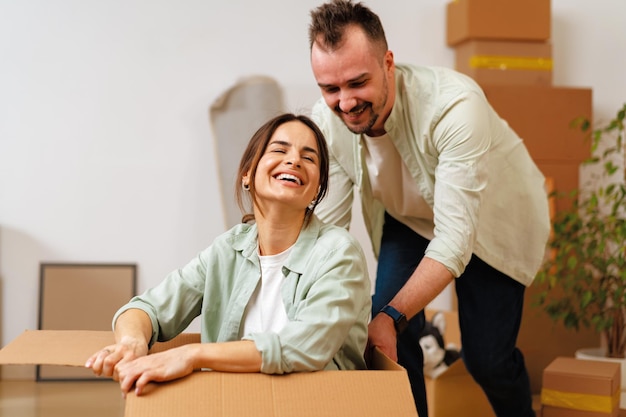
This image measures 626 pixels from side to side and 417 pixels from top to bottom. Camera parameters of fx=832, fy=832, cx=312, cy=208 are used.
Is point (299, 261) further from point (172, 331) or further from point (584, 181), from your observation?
point (584, 181)

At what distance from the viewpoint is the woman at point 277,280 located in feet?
4.84

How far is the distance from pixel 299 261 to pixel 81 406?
183cm

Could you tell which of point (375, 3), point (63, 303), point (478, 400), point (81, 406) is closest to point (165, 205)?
point (63, 303)

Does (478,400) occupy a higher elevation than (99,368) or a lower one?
lower

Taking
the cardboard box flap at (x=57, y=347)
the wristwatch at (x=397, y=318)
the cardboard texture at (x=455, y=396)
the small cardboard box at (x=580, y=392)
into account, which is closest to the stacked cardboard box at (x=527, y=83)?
the cardboard texture at (x=455, y=396)

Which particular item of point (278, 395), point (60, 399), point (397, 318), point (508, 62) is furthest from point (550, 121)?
point (278, 395)

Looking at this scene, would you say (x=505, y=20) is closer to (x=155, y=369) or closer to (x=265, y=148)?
(x=265, y=148)

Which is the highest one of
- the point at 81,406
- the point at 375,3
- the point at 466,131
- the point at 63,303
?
the point at 375,3

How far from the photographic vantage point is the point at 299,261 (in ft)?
5.27

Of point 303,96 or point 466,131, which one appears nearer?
point 466,131

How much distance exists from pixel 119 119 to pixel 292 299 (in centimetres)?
227

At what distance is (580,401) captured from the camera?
96.8 inches

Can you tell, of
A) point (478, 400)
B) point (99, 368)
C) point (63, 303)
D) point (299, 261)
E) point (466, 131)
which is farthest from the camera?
point (63, 303)

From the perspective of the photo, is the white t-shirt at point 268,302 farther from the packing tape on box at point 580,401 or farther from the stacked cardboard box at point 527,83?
the stacked cardboard box at point 527,83
